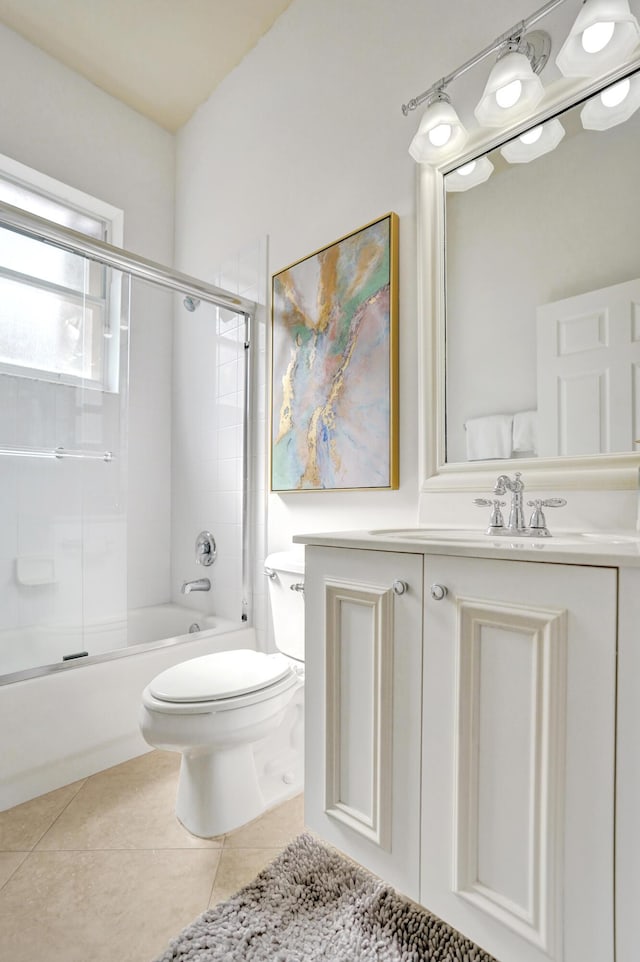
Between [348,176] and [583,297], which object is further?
[348,176]

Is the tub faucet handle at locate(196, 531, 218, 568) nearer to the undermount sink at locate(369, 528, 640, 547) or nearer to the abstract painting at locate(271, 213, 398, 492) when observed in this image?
the abstract painting at locate(271, 213, 398, 492)

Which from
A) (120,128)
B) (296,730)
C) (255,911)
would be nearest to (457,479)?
(296,730)

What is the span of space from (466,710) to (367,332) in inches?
A: 46.4

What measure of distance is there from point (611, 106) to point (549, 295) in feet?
1.39

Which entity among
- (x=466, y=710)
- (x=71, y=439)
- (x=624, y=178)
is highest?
(x=624, y=178)

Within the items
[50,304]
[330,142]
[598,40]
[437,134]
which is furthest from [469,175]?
[50,304]

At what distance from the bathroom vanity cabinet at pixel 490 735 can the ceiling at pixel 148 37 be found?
7.26ft

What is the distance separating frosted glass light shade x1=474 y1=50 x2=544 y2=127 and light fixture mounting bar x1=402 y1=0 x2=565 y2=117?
0.13 feet

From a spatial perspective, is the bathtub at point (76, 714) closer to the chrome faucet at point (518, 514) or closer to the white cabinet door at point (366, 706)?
the white cabinet door at point (366, 706)

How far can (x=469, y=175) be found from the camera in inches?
55.0

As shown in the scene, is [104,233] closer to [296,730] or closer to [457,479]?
[457,479]

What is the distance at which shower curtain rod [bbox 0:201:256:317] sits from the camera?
62.1 inches

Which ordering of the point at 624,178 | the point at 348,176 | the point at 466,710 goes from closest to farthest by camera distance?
the point at 466,710
the point at 624,178
the point at 348,176

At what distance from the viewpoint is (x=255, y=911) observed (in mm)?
1094
